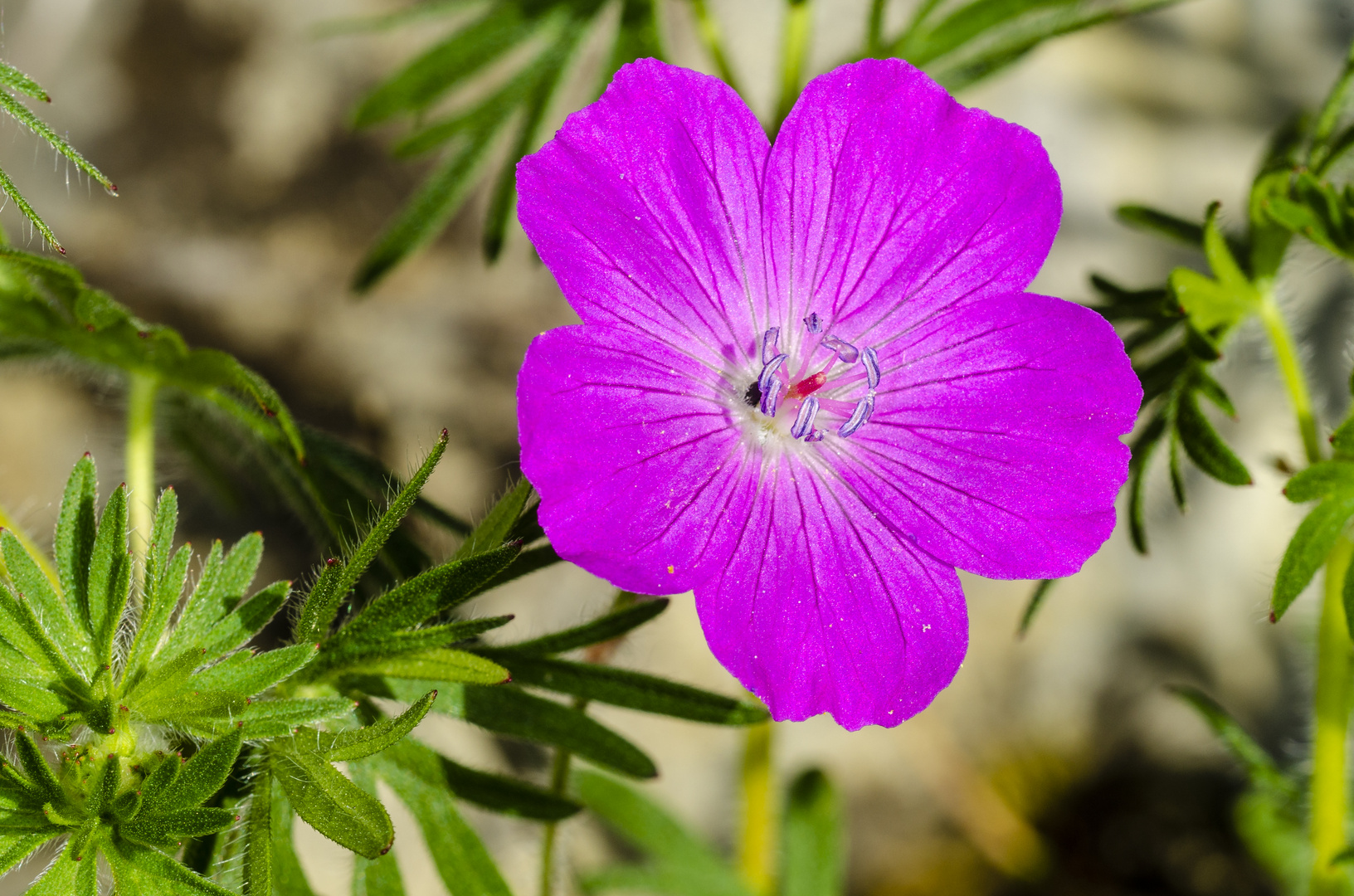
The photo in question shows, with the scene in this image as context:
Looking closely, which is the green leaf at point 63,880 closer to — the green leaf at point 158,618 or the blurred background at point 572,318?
the green leaf at point 158,618

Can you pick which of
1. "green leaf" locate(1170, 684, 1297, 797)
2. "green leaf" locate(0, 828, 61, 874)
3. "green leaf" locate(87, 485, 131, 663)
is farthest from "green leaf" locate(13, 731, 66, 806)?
"green leaf" locate(1170, 684, 1297, 797)

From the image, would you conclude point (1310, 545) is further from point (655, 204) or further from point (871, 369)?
point (655, 204)

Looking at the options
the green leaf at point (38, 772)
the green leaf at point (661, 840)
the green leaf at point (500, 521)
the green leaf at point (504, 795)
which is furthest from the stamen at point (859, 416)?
the green leaf at point (661, 840)

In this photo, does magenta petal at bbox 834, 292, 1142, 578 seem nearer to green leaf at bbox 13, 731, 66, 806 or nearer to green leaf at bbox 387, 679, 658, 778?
green leaf at bbox 387, 679, 658, 778

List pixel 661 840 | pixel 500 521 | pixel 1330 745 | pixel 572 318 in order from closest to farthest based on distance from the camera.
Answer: pixel 500 521
pixel 1330 745
pixel 661 840
pixel 572 318

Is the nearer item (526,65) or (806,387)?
(806,387)

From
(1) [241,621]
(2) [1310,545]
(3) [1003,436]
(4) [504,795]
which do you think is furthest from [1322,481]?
(1) [241,621]

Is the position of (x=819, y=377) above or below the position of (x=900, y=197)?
below

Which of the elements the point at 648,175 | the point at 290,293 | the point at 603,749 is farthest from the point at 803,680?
Result: the point at 290,293

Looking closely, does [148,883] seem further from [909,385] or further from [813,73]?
[813,73]
